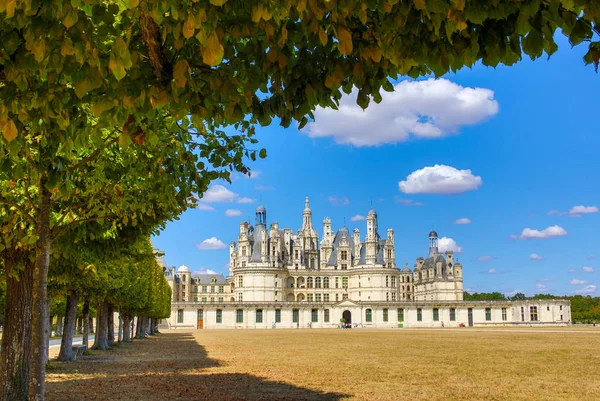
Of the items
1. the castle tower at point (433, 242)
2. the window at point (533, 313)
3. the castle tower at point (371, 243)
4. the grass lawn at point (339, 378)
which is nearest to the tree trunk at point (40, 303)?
the grass lawn at point (339, 378)

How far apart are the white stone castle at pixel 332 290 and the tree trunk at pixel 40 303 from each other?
97758mm

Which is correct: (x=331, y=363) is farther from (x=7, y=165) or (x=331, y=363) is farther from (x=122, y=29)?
(x=122, y=29)

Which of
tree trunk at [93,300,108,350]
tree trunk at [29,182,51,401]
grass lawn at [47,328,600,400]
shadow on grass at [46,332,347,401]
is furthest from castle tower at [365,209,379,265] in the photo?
tree trunk at [29,182,51,401]

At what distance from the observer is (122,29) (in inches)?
194

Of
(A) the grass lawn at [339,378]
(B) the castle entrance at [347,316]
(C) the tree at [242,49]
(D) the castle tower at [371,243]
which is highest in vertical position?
(D) the castle tower at [371,243]

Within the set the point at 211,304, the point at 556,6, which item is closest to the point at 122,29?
the point at 556,6

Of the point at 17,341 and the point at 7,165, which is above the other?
the point at 7,165

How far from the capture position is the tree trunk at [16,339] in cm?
1266

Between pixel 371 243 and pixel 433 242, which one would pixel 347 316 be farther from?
A: pixel 433 242

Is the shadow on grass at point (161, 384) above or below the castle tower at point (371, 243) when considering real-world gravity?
below

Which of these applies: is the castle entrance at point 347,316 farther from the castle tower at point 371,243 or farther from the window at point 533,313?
the window at point 533,313

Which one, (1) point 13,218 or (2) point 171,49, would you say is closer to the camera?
(2) point 171,49

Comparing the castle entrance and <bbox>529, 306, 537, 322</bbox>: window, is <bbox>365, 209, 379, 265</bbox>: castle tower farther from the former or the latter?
<bbox>529, 306, 537, 322</bbox>: window

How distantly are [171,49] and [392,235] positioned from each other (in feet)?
398
